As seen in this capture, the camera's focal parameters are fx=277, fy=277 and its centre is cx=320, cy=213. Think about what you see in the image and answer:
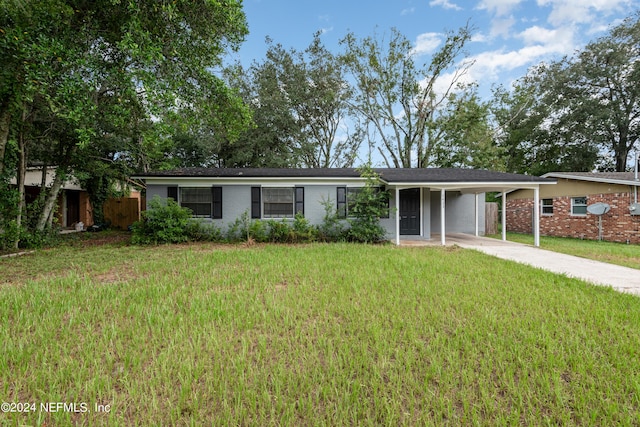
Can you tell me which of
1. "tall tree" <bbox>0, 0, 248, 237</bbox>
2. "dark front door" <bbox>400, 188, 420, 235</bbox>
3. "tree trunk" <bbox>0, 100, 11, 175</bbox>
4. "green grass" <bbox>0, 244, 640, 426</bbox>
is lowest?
"green grass" <bbox>0, 244, 640, 426</bbox>

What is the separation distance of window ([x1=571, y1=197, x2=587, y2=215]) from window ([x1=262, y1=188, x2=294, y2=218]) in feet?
41.1

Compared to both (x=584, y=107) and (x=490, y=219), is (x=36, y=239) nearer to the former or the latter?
(x=490, y=219)

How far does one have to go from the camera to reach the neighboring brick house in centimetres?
1043

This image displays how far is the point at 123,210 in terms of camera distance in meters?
15.7

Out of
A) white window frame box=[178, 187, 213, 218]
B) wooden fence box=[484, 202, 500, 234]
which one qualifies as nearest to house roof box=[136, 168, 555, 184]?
white window frame box=[178, 187, 213, 218]

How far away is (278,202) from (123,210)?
424 inches

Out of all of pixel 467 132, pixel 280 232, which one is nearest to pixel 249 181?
pixel 280 232

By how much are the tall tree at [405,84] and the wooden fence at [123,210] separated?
16.2m

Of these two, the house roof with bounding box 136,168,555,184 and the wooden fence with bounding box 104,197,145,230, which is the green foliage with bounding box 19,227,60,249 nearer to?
the house roof with bounding box 136,168,555,184

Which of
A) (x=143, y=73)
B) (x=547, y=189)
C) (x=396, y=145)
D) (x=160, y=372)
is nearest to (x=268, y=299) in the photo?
(x=160, y=372)

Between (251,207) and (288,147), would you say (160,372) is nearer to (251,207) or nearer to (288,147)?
(251,207)

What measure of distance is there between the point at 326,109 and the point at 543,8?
42.2 feet

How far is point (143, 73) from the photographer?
6.41 metres

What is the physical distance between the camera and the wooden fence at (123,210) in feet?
51.3
